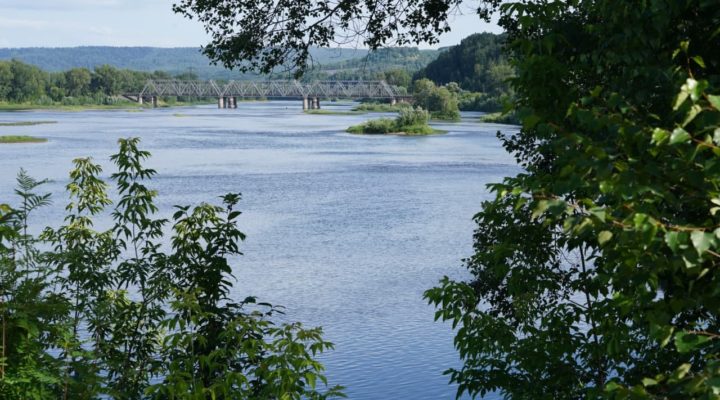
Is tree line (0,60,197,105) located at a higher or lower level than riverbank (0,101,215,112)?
higher

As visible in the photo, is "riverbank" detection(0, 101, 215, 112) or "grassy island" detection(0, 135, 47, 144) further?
"riverbank" detection(0, 101, 215, 112)

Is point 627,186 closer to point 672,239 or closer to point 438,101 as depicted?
point 672,239

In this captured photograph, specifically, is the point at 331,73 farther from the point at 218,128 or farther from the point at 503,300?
the point at 503,300

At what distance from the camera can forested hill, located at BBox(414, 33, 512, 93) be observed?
81188 millimetres

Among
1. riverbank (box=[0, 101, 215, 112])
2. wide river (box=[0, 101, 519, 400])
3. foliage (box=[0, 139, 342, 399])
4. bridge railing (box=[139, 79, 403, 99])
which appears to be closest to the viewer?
foliage (box=[0, 139, 342, 399])

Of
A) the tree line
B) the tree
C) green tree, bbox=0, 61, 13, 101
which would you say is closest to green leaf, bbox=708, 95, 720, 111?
the tree line

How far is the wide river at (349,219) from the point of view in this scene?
14727mm

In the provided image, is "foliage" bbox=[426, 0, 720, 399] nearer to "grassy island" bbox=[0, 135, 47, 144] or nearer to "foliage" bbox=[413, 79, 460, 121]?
"grassy island" bbox=[0, 135, 47, 144]

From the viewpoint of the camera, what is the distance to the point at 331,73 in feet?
428

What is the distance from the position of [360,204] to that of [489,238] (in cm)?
1765

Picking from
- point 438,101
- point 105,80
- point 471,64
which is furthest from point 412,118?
point 105,80

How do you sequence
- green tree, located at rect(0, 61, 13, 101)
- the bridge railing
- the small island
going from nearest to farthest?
the small island → the bridge railing → green tree, located at rect(0, 61, 13, 101)

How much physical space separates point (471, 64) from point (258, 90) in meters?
34.9

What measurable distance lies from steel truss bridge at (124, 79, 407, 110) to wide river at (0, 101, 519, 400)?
49272mm
